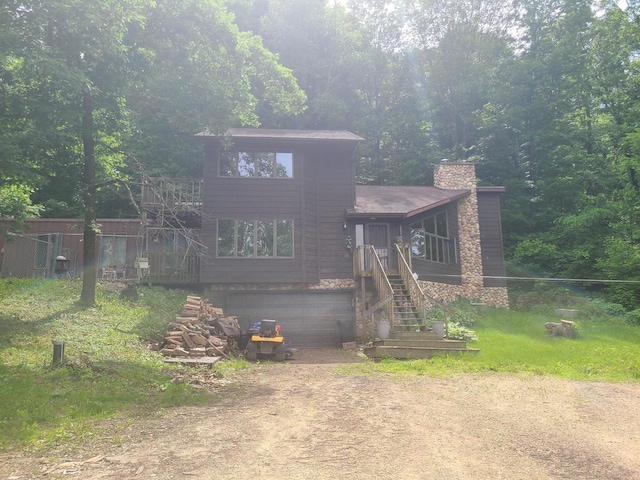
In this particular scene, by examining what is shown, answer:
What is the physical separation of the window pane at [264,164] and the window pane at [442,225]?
7.39 meters

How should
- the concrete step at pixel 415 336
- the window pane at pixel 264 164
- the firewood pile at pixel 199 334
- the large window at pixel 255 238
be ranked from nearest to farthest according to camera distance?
the firewood pile at pixel 199 334
the concrete step at pixel 415 336
the large window at pixel 255 238
the window pane at pixel 264 164

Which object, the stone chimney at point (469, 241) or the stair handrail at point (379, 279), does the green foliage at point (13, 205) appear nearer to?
the stair handrail at point (379, 279)

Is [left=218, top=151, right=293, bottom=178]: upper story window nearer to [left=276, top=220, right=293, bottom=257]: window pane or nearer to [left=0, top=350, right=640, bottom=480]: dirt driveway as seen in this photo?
[left=276, top=220, right=293, bottom=257]: window pane

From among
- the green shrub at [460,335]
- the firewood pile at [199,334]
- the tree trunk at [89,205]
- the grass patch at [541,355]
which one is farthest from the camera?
the tree trunk at [89,205]

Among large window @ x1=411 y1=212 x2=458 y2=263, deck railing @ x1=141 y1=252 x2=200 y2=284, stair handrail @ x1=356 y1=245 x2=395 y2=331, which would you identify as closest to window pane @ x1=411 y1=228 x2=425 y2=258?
large window @ x1=411 y1=212 x2=458 y2=263

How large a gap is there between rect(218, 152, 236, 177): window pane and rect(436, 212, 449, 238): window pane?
8.70m

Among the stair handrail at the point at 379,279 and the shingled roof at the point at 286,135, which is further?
the shingled roof at the point at 286,135

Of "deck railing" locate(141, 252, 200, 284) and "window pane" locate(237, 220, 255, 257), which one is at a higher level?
"window pane" locate(237, 220, 255, 257)

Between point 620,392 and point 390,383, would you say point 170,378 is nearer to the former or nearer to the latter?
point 390,383

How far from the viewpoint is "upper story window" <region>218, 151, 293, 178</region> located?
54.4ft

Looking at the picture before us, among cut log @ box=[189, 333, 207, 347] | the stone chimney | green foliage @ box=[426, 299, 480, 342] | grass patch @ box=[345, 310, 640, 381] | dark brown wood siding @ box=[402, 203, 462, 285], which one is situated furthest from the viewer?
the stone chimney

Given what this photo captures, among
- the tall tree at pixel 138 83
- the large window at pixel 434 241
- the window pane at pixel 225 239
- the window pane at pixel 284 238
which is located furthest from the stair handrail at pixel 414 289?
the tall tree at pixel 138 83

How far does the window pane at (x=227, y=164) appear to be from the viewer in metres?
16.6

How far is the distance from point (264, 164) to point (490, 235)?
10899 mm
